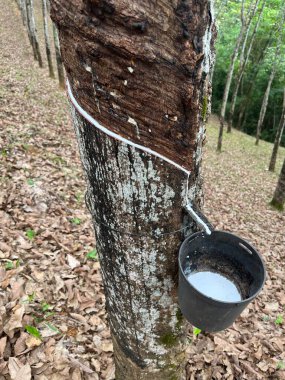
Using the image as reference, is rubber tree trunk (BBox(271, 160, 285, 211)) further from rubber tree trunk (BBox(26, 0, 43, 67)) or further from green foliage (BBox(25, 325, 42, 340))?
rubber tree trunk (BBox(26, 0, 43, 67))

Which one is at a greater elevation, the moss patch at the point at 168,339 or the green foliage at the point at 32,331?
the moss patch at the point at 168,339

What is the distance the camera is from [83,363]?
254cm

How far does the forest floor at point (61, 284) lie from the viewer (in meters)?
2.53

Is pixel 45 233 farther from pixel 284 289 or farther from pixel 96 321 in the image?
pixel 284 289

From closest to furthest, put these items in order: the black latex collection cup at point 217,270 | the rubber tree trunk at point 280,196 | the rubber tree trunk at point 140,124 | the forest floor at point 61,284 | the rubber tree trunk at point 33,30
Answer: the rubber tree trunk at point 140,124
the black latex collection cup at point 217,270
the forest floor at point 61,284
the rubber tree trunk at point 280,196
the rubber tree trunk at point 33,30

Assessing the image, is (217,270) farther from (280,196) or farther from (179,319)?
(280,196)

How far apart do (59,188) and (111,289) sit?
12.4 ft

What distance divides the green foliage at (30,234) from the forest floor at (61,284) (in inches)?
0.5

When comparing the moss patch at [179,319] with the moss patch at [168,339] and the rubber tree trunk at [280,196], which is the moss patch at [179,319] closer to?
the moss patch at [168,339]

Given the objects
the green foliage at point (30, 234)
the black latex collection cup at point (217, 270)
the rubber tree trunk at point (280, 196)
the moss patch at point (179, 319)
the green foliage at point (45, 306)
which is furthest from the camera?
the rubber tree trunk at point (280, 196)

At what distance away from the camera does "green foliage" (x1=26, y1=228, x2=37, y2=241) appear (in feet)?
12.2

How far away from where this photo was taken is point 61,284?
10.6ft

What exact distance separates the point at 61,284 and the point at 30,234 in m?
0.86

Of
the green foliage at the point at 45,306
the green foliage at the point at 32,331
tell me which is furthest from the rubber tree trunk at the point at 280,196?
the green foliage at the point at 32,331
